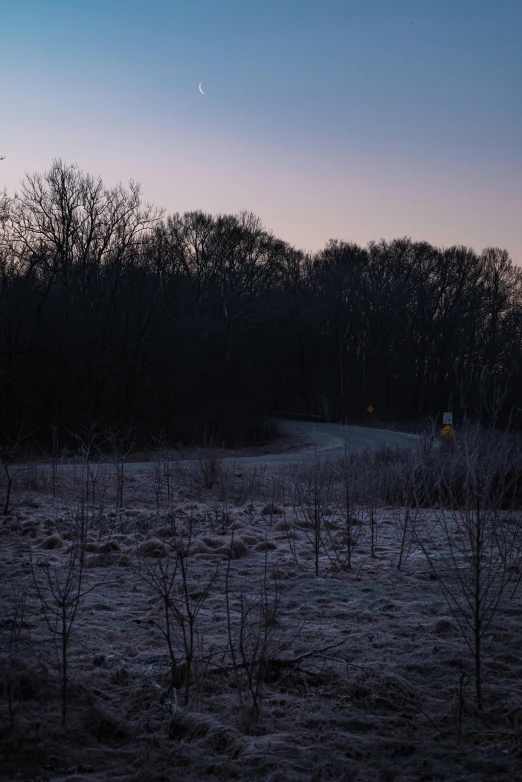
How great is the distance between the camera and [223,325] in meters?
48.1

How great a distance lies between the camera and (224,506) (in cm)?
1280

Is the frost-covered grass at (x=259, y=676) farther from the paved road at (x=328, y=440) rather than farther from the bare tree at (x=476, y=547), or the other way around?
the paved road at (x=328, y=440)

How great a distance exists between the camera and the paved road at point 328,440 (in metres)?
24.7

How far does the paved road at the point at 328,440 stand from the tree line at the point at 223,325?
8.75 ft

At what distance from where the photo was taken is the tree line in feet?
109

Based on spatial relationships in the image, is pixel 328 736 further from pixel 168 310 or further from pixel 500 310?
pixel 500 310

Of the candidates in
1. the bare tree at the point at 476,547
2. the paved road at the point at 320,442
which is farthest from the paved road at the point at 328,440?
the bare tree at the point at 476,547

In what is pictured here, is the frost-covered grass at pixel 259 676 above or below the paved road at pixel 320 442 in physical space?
below

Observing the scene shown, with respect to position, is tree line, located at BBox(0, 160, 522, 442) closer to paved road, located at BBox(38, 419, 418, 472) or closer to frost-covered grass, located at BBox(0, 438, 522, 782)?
paved road, located at BBox(38, 419, 418, 472)

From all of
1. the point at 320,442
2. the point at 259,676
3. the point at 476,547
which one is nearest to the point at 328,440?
the point at 320,442

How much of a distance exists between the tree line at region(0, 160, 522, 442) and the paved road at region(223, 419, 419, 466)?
2.67m

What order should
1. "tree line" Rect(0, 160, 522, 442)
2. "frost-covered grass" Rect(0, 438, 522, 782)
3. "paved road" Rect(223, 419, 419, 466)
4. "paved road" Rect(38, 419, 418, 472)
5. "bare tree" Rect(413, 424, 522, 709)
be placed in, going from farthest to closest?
1. "tree line" Rect(0, 160, 522, 442)
2. "paved road" Rect(223, 419, 419, 466)
3. "paved road" Rect(38, 419, 418, 472)
4. "bare tree" Rect(413, 424, 522, 709)
5. "frost-covered grass" Rect(0, 438, 522, 782)

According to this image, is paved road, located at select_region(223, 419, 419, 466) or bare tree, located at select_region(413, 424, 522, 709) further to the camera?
paved road, located at select_region(223, 419, 419, 466)

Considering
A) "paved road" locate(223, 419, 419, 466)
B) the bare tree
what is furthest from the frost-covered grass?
"paved road" locate(223, 419, 419, 466)
